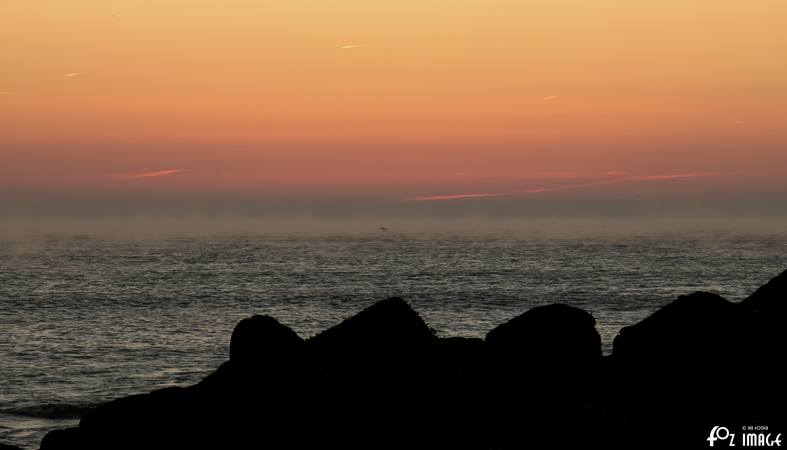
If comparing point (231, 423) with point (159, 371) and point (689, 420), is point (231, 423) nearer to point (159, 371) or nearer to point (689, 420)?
point (689, 420)

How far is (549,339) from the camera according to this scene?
26438 mm

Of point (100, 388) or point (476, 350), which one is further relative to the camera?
point (100, 388)

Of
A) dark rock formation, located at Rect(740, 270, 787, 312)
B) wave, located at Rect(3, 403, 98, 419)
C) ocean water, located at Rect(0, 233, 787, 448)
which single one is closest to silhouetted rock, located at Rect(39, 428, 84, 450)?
ocean water, located at Rect(0, 233, 787, 448)

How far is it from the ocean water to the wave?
0.07 m

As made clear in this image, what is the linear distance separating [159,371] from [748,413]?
3078cm

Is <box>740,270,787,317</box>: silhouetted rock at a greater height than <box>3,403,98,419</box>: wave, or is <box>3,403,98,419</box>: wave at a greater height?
<box>740,270,787,317</box>: silhouetted rock

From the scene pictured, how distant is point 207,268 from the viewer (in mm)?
120688

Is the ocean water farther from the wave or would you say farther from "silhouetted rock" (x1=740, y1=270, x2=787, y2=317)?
"silhouetted rock" (x1=740, y1=270, x2=787, y2=317)

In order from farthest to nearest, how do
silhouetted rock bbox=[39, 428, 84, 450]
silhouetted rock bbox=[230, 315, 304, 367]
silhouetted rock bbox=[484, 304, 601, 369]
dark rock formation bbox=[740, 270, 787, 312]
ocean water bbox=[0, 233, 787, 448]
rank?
ocean water bbox=[0, 233, 787, 448]
dark rock formation bbox=[740, 270, 787, 312]
silhouetted rock bbox=[484, 304, 601, 369]
silhouetted rock bbox=[230, 315, 304, 367]
silhouetted rock bbox=[39, 428, 84, 450]

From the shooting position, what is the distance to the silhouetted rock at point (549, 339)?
26391 millimetres

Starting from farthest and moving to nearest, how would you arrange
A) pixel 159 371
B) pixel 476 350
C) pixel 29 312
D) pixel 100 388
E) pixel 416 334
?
pixel 29 312 < pixel 159 371 < pixel 100 388 < pixel 476 350 < pixel 416 334

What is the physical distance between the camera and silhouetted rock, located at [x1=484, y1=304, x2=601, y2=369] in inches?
1039

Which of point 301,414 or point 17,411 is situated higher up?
point 301,414

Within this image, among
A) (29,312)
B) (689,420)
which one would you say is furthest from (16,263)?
(689,420)
